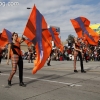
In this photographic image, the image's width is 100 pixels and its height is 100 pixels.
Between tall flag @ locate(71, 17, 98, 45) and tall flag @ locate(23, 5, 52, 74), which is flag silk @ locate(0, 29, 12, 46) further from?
tall flag @ locate(23, 5, 52, 74)

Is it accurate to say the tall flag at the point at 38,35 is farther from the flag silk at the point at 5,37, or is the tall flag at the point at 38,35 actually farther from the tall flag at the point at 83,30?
the flag silk at the point at 5,37

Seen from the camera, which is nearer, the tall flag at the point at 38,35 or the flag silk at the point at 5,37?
the tall flag at the point at 38,35

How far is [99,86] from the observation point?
715 centimetres

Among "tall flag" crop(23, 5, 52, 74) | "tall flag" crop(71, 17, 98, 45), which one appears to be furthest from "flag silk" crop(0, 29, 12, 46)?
"tall flag" crop(23, 5, 52, 74)

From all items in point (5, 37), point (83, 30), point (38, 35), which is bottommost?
point (38, 35)

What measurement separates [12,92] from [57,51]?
20.5 metres

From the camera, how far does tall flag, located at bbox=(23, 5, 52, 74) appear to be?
324 inches

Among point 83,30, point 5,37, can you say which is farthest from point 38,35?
point 5,37

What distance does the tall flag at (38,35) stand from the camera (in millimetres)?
8234

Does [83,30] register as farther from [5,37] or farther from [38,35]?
[38,35]

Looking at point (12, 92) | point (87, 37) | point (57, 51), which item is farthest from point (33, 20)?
point (57, 51)

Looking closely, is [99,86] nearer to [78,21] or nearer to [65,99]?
[65,99]

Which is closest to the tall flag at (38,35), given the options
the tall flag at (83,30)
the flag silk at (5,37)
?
the tall flag at (83,30)

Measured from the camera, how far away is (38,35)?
8.74 m
